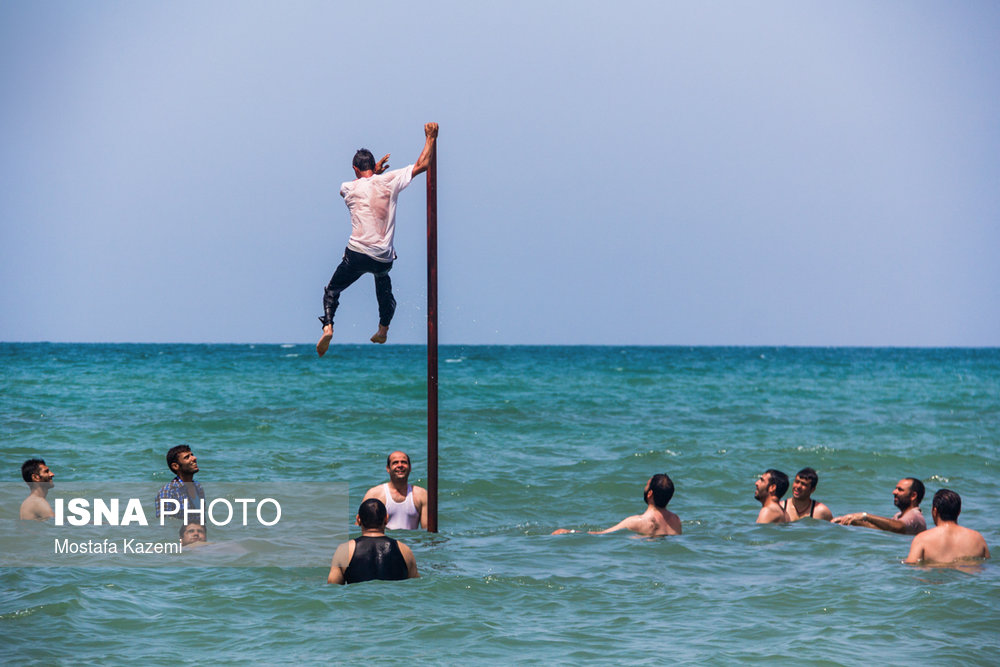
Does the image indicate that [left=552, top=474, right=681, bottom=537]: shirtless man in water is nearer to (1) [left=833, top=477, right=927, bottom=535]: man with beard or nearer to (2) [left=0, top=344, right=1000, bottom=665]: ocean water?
(2) [left=0, top=344, right=1000, bottom=665]: ocean water

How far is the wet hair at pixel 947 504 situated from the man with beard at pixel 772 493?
219 cm

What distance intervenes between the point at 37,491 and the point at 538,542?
21.6 feet

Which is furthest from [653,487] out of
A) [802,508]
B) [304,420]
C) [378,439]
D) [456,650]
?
[304,420]

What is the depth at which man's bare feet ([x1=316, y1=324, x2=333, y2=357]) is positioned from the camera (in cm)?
885

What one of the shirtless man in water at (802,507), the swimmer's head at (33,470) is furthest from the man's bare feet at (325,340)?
the shirtless man in water at (802,507)

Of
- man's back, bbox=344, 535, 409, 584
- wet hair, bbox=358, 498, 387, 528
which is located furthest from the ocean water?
wet hair, bbox=358, 498, 387, 528

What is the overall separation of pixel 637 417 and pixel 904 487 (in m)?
20.3

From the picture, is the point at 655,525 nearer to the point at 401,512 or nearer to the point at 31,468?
the point at 401,512

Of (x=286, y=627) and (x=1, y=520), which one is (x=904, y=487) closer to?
(x=286, y=627)

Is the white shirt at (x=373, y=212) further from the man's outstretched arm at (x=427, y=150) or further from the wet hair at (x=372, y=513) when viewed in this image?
the wet hair at (x=372, y=513)

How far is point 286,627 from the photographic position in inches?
367

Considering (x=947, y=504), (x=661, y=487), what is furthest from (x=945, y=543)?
(x=661, y=487)

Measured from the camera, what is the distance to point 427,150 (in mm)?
9828

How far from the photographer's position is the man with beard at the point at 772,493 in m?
13.3
